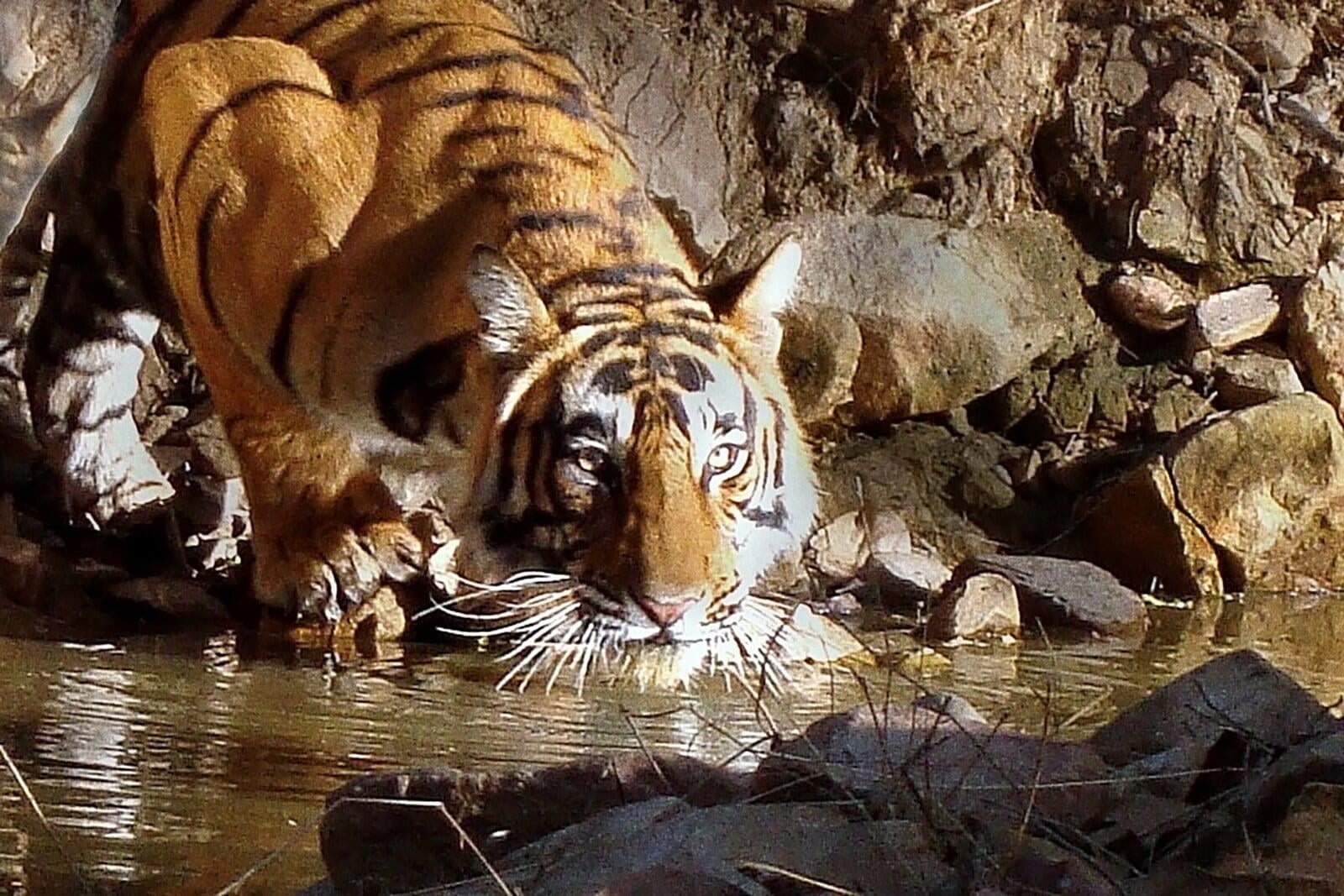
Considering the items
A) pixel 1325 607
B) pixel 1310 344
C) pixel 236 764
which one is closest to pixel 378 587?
pixel 236 764

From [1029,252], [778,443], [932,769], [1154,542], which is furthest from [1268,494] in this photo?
[932,769]

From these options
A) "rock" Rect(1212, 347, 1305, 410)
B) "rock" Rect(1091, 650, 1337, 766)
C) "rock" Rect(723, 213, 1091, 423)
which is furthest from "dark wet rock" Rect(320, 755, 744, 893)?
"rock" Rect(1212, 347, 1305, 410)

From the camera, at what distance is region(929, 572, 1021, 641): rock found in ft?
11.7

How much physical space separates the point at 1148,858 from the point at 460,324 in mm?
1769

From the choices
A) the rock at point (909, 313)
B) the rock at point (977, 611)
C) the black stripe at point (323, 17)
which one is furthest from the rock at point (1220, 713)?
the rock at point (909, 313)

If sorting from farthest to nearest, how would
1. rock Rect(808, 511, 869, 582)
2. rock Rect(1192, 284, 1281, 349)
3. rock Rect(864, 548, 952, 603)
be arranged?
1. rock Rect(1192, 284, 1281, 349)
2. rock Rect(808, 511, 869, 582)
3. rock Rect(864, 548, 952, 603)

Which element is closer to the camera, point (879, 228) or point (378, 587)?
point (378, 587)

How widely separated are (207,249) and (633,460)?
94 cm

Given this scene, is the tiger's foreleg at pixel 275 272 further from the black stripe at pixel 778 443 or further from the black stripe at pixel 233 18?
the black stripe at pixel 778 443

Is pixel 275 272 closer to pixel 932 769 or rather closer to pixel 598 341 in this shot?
pixel 598 341

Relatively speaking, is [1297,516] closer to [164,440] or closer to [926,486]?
[926,486]

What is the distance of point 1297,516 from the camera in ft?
14.5

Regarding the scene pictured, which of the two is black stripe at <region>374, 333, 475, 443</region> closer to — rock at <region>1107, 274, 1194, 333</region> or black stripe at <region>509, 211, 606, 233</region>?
black stripe at <region>509, 211, 606, 233</region>

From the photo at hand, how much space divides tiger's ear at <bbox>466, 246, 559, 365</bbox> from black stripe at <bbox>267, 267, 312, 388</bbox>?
14.0 inches
